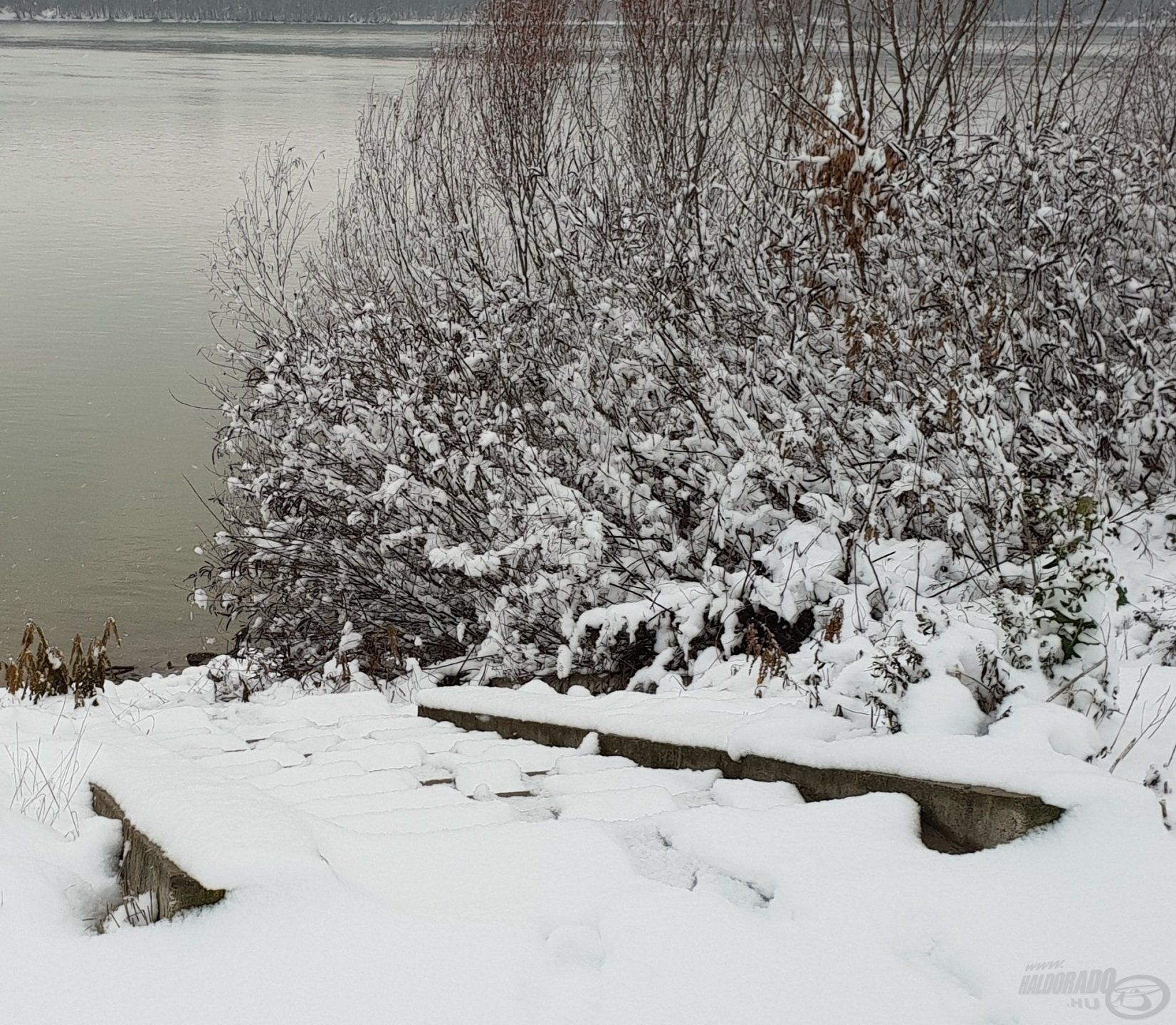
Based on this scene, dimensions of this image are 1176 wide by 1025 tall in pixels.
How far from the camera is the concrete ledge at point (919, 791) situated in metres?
2.46

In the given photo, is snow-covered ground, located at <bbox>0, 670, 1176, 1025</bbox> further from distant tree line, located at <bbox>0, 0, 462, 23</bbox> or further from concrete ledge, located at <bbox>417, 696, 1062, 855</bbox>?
distant tree line, located at <bbox>0, 0, 462, 23</bbox>

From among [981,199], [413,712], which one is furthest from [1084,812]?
[981,199]

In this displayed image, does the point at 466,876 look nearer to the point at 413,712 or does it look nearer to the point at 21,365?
the point at 413,712

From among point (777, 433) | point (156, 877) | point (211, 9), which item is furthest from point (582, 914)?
point (211, 9)

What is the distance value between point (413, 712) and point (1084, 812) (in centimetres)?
396

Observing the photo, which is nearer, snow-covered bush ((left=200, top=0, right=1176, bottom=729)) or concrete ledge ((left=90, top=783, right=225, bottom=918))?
concrete ledge ((left=90, top=783, right=225, bottom=918))

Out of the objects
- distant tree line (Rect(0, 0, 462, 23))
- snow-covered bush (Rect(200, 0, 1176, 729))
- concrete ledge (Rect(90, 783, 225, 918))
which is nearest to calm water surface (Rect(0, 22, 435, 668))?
snow-covered bush (Rect(200, 0, 1176, 729))

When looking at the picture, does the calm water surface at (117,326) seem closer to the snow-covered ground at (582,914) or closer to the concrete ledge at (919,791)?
the concrete ledge at (919,791)

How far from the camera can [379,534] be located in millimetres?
9336

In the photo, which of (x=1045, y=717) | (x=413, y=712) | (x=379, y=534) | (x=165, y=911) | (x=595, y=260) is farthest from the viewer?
(x=595, y=260)

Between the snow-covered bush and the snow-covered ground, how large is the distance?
0.84 metres

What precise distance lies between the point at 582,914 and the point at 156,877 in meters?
0.86

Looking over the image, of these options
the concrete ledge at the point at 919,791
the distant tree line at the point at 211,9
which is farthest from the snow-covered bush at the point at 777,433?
the distant tree line at the point at 211,9

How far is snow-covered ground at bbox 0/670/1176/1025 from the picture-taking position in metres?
1.90
